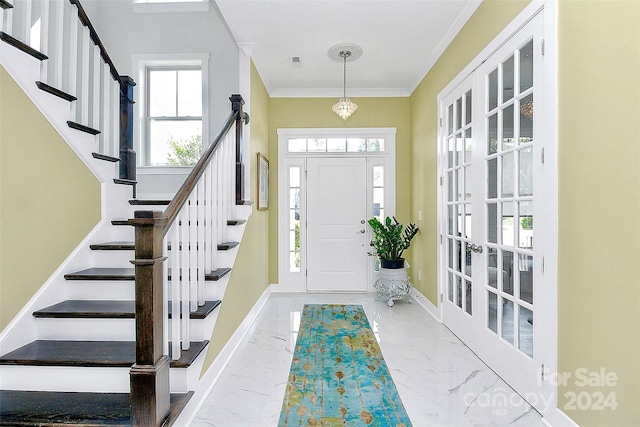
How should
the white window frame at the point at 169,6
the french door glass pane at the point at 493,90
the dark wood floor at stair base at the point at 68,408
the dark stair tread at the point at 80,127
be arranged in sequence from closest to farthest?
the dark wood floor at stair base at the point at 68,408
the dark stair tread at the point at 80,127
the french door glass pane at the point at 493,90
the white window frame at the point at 169,6

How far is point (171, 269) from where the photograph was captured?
191 centimetres

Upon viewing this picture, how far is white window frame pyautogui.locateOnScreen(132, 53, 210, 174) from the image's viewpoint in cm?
436

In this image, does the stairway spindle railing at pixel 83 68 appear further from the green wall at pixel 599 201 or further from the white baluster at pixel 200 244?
the green wall at pixel 599 201

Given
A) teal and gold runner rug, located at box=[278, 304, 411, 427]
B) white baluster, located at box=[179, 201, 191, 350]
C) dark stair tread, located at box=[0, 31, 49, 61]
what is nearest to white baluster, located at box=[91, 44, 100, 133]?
dark stair tread, located at box=[0, 31, 49, 61]

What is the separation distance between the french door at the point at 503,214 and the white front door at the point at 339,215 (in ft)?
6.02

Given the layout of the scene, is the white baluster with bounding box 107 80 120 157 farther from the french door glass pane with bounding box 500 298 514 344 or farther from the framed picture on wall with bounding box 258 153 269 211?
the french door glass pane with bounding box 500 298 514 344

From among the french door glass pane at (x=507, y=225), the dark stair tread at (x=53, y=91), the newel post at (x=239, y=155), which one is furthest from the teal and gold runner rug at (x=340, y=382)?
the dark stair tread at (x=53, y=91)

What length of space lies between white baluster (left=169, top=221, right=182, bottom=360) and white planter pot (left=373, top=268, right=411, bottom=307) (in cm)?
283

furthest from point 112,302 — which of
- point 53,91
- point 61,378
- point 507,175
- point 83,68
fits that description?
point 507,175

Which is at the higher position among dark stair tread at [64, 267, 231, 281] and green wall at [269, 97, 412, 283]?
green wall at [269, 97, 412, 283]

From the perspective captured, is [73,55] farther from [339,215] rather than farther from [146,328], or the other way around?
[339,215]

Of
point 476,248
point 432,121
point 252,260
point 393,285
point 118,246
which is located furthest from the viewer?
point 393,285

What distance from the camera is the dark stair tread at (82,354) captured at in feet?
6.27

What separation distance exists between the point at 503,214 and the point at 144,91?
4264 mm
